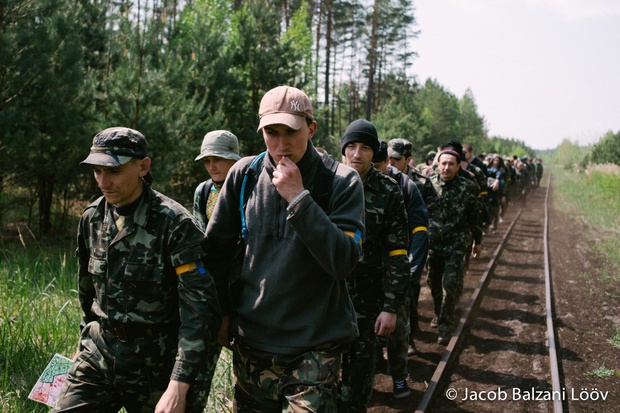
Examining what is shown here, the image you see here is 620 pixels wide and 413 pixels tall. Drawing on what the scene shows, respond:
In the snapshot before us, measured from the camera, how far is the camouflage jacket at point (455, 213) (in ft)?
21.9

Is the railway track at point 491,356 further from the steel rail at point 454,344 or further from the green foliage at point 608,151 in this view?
the green foliage at point 608,151

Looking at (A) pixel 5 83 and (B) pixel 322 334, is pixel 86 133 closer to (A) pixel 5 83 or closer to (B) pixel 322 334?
(A) pixel 5 83

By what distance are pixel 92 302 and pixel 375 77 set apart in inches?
1771

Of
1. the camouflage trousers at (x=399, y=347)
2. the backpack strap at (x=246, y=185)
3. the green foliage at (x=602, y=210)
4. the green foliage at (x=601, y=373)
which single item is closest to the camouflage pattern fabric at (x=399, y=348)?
the camouflage trousers at (x=399, y=347)

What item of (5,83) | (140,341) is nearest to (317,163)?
(140,341)

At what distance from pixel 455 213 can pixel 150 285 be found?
5.07 meters

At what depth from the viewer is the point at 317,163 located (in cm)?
246

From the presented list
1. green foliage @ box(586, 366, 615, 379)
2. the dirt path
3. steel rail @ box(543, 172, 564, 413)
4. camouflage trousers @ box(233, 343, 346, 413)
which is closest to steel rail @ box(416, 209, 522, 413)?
the dirt path

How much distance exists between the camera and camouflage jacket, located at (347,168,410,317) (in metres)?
3.86

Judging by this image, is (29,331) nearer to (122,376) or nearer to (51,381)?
(51,381)

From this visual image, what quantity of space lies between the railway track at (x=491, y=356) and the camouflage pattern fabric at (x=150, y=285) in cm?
278

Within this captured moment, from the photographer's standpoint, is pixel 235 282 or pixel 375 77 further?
pixel 375 77

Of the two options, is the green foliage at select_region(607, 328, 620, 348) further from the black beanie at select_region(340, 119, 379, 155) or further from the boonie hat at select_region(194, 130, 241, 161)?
the boonie hat at select_region(194, 130, 241, 161)

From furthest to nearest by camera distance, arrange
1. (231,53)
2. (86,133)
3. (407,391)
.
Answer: (231,53) → (86,133) → (407,391)
